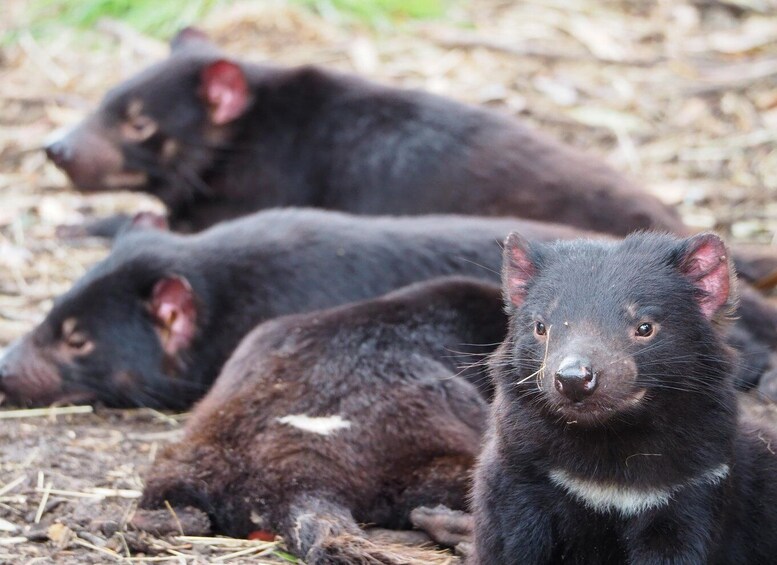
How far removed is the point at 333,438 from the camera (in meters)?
3.72

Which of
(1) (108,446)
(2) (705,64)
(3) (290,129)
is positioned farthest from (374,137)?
(2) (705,64)

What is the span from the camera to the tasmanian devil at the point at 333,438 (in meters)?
3.61

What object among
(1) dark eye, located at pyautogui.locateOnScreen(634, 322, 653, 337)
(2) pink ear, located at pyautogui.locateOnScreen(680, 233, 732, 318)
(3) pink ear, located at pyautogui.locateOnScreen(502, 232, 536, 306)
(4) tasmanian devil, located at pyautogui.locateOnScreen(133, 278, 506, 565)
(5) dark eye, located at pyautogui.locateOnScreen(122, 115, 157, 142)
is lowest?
(5) dark eye, located at pyautogui.locateOnScreen(122, 115, 157, 142)

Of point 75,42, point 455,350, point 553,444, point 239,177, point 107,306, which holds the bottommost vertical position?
point 75,42

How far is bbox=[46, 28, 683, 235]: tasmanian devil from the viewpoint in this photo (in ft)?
20.7

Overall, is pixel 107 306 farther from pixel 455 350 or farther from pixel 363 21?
pixel 363 21

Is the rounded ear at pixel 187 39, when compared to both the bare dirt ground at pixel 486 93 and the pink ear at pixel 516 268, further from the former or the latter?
the pink ear at pixel 516 268

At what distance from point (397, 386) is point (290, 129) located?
3033mm

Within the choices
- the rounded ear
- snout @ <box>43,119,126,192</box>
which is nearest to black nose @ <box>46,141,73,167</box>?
snout @ <box>43,119,126,192</box>

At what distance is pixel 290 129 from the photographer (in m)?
6.66

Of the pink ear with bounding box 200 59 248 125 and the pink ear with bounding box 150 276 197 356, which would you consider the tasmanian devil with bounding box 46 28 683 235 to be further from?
the pink ear with bounding box 150 276 197 356

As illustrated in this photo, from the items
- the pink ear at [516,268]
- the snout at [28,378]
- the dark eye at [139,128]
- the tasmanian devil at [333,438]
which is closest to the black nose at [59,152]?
the dark eye at [139,128]

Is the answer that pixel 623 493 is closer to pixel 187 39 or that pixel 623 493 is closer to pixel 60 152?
pixel 60 152

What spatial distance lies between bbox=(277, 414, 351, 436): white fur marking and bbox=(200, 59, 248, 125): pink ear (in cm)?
320
